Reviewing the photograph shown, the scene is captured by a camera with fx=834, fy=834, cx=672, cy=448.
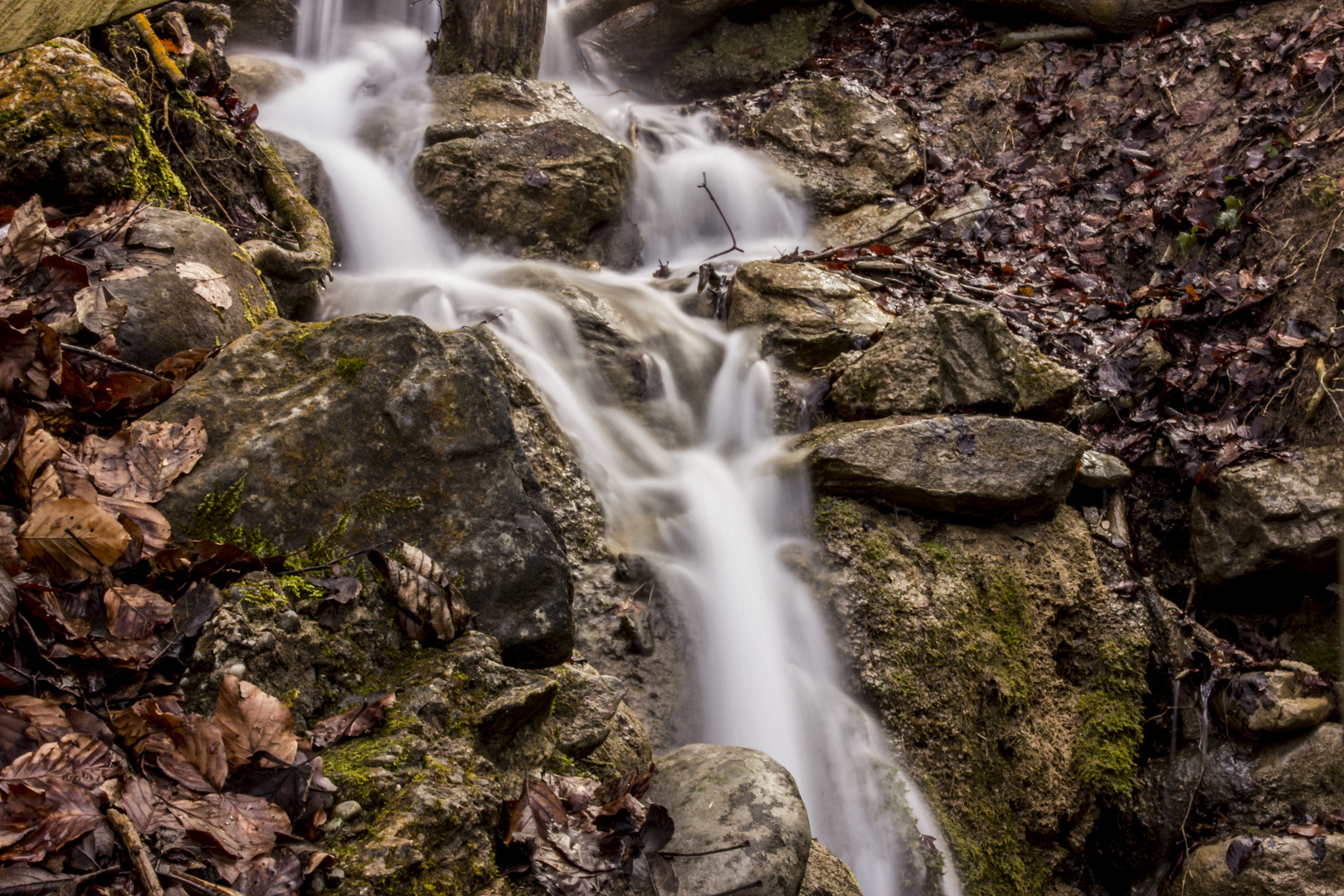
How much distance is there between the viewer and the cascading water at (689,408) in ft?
10.9

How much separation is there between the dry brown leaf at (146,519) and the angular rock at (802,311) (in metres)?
3.44

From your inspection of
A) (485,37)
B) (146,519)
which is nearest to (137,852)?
(146,519)

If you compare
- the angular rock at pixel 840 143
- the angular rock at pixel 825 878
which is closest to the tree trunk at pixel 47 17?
the angular rock at pixel 825 878

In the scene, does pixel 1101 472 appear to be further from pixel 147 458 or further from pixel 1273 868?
pixel 147 458

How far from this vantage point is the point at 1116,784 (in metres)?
3.92

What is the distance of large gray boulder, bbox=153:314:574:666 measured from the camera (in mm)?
2264

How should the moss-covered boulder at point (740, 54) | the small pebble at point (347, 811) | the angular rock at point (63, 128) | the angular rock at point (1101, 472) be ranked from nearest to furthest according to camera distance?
the small pebble at point (347, 811) → the angular rock at point (63, 128) → the angular rock at point (1101, 472) → the moss-covered boulder at point (740, 54)

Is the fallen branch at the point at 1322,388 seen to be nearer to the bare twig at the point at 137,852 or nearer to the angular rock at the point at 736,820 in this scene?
the angular rock at the point at 736,820

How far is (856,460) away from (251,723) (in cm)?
283

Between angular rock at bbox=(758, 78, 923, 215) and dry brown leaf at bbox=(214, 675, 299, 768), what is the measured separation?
6.56 m

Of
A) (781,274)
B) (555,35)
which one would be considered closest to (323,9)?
(555,35)

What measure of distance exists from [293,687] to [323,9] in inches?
364

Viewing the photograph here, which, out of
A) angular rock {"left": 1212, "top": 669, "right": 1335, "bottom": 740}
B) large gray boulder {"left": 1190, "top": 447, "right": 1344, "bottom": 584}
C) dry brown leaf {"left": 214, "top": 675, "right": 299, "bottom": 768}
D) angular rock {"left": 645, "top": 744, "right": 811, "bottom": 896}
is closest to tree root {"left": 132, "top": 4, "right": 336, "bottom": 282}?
dry brown leaf {"left": 214, "top": 675, "right": 299, "bottom": 768}

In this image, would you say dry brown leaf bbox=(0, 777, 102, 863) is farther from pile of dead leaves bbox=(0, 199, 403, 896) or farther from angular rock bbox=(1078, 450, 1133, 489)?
angular rock bbox=(1078, 450, 1133, 489)
